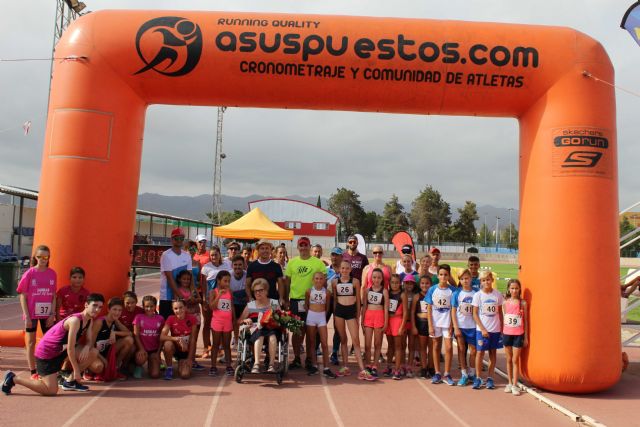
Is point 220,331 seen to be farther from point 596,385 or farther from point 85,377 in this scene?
point 596,385

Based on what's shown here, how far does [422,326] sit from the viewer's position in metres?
6.45

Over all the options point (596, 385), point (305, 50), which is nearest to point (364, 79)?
point (305, 50)

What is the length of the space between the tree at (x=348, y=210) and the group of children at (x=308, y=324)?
81678 millimetres

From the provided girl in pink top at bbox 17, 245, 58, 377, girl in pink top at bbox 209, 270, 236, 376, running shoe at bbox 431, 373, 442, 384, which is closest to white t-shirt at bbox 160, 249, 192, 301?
girl in pink top at bbox 209, 270, 236, 376

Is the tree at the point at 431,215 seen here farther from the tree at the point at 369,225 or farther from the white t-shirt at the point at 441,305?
the white t-shirt at the point at 441,305

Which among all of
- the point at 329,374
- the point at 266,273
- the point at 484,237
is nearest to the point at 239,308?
the point at 266,273

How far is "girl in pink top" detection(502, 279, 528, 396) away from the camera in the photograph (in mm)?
5816

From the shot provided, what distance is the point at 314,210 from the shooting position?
5722 centimetres

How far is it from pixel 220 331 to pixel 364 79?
12.4ft

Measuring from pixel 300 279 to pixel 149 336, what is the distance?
2.07 metres

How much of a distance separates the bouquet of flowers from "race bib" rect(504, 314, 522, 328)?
256 cm

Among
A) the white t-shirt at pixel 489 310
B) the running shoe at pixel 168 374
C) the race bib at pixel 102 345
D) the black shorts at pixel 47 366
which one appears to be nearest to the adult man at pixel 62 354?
the black shorts at pixel 47 366

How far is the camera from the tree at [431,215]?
80625 millimetres

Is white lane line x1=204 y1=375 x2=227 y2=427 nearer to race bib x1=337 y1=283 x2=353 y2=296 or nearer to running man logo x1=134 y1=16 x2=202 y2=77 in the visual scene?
race bib x1=337 y1=283 x2=353 y2=296
